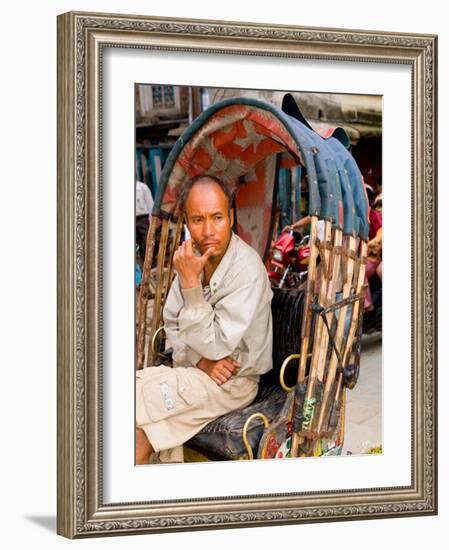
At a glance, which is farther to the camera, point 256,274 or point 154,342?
point 256,274

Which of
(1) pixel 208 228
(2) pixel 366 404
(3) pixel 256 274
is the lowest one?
(2) pixel 366 404

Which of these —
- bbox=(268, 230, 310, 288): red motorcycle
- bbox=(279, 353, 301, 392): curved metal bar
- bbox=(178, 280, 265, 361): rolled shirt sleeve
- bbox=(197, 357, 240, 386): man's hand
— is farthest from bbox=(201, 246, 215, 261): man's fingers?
bbox=(279, 353, 301, 392): curved metal bar

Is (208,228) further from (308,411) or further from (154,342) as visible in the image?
(308,411)

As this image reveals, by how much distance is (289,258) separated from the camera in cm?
493

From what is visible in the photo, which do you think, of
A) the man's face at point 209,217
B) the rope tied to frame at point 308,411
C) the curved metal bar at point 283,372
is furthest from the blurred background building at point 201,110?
the rope tied to frame at point 308,411

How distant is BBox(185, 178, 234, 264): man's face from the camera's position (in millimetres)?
4828

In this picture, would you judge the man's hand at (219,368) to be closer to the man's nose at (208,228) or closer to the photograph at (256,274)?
the photograph at (256,274)

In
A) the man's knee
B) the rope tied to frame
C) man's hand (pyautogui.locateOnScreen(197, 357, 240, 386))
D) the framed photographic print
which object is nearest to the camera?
the framed photographic print

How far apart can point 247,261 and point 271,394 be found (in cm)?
44

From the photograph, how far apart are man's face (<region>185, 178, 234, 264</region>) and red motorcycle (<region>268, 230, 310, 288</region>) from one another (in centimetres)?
18

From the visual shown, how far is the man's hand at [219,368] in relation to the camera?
4.83 m

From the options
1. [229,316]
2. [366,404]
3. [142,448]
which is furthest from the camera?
[366,404]

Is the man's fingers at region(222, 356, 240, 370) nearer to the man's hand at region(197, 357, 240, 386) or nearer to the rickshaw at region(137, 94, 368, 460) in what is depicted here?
the man's hand at region(197, 357, 240, 386)

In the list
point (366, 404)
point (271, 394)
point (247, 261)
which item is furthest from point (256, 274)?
point (366, 404)
